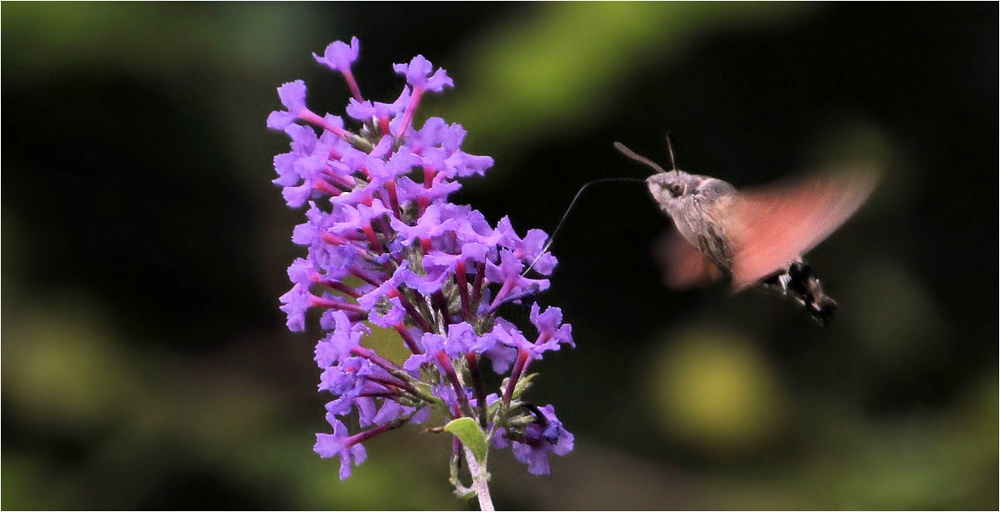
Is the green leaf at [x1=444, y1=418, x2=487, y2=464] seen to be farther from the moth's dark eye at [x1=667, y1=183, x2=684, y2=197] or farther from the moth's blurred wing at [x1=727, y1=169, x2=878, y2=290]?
the moth's dark eye at [x1=667, y1=183, x2=684, y2=197]

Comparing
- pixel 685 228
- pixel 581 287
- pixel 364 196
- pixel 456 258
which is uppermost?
pixel 581 287

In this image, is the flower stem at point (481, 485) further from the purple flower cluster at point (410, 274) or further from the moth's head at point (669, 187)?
the moth's head at point (669, 187)

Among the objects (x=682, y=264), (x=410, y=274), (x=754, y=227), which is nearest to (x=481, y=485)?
(x=410, y=274)

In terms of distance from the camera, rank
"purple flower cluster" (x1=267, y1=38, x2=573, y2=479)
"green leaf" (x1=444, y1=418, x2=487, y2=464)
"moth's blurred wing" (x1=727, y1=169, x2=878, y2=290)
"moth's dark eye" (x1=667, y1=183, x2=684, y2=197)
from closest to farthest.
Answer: "green leaf" (x1=444, y1=418, x2=487, y2=464) < "purple flower cluster" (x1=267, y1=38, x2=573, y2=479) < "moth's blurred wing" (x1=727, y1=169, x2=878, y2=290) < "moth's dark eye" (x1=667, y1=183, x2=684, y2=197)

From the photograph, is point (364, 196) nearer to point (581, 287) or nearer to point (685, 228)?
point (685, 228)

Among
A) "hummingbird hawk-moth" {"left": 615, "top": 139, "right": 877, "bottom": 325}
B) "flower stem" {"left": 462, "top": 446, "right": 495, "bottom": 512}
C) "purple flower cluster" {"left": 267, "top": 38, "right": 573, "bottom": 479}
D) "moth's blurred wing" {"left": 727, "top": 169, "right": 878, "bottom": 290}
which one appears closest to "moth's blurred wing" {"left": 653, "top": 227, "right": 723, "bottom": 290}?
"hummingbird hawk-moth" {"left": 615, "top": 139, "right": 877, "bottom": 325}

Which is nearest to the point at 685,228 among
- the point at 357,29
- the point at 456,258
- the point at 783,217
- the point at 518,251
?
the point at 783,217
